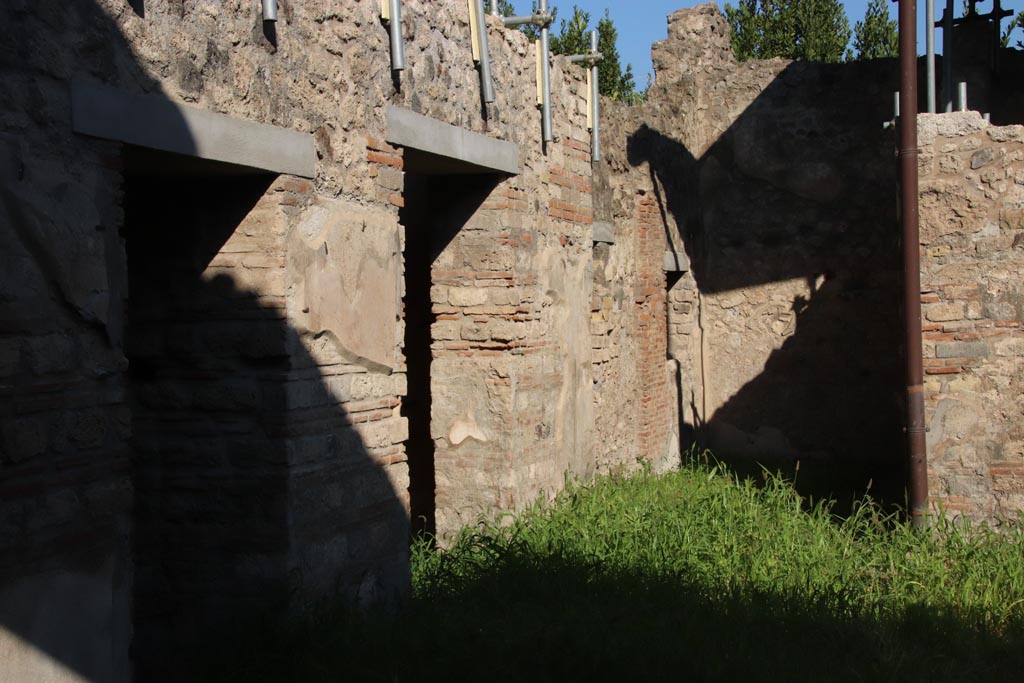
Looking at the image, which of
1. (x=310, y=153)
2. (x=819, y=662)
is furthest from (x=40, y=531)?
(x=819, y=662)

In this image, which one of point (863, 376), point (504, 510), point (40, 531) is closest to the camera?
point (40, 531)

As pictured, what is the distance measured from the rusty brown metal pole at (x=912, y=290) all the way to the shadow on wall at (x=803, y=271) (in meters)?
3.47

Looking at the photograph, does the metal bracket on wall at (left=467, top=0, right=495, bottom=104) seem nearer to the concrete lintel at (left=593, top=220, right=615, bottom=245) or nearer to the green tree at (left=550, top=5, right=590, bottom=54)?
the concrete lintel at (left=593, top=220, right=615, bottom=245)

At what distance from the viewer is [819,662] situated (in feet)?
13.5

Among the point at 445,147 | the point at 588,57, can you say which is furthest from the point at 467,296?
the point at 588,57

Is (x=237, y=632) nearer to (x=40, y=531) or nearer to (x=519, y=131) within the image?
(x=40, y=531)

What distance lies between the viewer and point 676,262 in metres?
9.40

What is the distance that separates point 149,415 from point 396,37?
6.48ft

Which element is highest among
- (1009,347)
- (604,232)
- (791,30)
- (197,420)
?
(791,30)

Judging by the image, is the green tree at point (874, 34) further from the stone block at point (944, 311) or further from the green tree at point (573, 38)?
the stone block at point (944, 311)

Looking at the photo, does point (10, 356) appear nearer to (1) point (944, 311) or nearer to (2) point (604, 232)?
(1) point (944, 311)

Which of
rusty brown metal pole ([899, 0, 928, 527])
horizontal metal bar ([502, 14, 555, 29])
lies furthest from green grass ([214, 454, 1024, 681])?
horizontal metal bar ([502, 14, 555, 29])

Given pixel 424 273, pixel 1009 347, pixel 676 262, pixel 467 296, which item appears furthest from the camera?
pixel 676 262

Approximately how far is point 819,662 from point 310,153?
2803 millimetres
